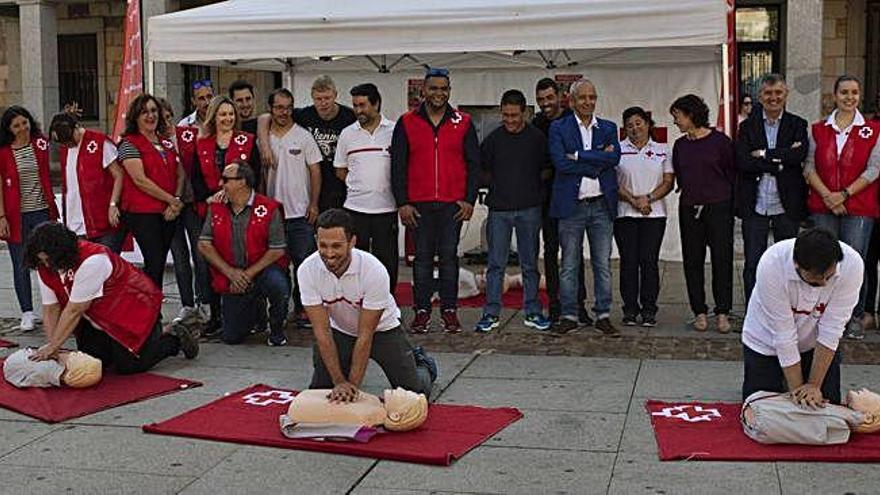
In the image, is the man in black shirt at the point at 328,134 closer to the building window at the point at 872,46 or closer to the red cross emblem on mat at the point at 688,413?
the red cross emblem on mat at the point at 688,413

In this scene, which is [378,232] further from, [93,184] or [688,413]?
[688,413]

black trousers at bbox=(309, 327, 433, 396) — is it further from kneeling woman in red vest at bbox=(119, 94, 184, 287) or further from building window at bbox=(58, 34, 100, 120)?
building window at bbox=(58, 34, 100, 120)

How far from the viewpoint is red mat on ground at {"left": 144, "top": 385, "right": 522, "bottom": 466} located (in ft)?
17.4

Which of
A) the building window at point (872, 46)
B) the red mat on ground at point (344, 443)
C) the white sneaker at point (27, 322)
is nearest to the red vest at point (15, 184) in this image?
the white sneaker at point (27, 322)

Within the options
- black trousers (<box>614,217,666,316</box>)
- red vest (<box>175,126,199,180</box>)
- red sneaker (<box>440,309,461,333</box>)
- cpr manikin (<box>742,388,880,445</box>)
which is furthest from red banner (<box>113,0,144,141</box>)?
cpr manikin (<box>742,388,880,445</box>)

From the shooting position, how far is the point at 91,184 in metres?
8.23

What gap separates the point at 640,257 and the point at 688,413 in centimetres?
247

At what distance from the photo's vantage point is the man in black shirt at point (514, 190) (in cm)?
804

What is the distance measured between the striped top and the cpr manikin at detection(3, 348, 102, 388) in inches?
83.6

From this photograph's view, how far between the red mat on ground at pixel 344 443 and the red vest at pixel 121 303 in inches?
32.6

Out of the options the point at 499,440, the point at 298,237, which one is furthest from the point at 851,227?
the point at 298,237

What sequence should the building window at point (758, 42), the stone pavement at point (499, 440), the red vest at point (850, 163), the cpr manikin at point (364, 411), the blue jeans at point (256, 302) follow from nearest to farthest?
the stone pavement at point (499, 440) → the cpr manikin at point (364, 411) → the red vest at point (850, 163) → the blue jeans at point (256, 302) → the building window at point (758, 42)

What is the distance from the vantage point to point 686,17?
26.7 feet

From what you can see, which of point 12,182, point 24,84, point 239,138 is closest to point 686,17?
point 239,138
